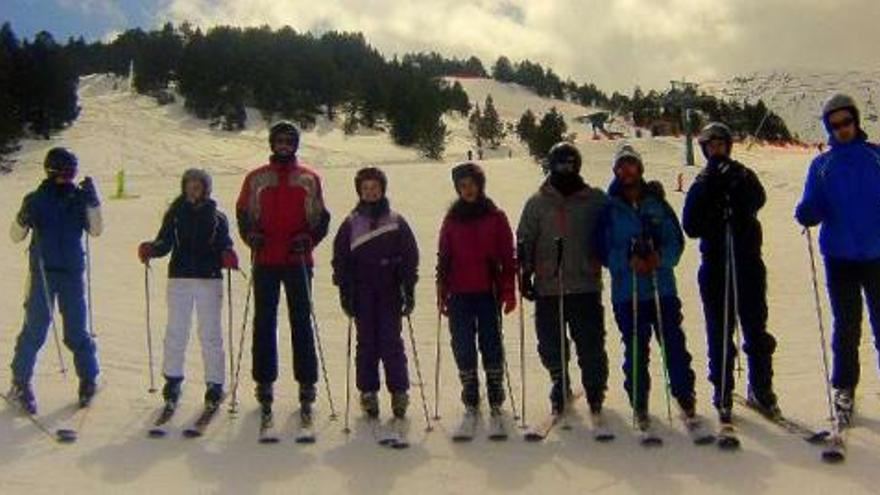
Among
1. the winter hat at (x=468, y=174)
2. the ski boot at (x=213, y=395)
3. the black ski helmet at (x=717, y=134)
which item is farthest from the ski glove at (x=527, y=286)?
the ski boot at (x=213, y=395)

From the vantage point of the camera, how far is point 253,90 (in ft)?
307

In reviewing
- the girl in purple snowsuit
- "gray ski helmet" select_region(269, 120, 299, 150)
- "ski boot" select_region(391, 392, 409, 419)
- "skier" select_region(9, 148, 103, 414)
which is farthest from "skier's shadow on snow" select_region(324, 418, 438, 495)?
"skier" select_region(9, 148, 103, 414)

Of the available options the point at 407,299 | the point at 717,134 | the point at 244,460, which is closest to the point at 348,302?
the point at 407,299

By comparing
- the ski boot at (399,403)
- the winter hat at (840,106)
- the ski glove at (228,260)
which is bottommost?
the ski boot at (399,403)

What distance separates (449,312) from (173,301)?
87.7 inches

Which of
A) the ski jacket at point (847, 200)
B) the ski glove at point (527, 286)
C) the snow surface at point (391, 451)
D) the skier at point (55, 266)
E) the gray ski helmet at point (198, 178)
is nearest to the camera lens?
the snow surface at point (391, 451)

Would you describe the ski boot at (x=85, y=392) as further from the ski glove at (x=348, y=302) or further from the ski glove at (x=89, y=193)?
the ski glove at (x=348, y=302)

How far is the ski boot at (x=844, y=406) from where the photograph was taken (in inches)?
291

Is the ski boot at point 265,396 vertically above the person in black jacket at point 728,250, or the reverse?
the person in black jacket at point 728,250

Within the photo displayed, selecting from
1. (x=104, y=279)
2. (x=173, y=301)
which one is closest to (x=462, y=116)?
(x=104, y=279)

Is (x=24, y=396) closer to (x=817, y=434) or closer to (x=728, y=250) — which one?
(x=728, y=250)

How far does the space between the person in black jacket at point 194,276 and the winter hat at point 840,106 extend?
4692mm

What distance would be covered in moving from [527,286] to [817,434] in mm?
2331

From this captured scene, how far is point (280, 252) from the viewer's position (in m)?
8.05
